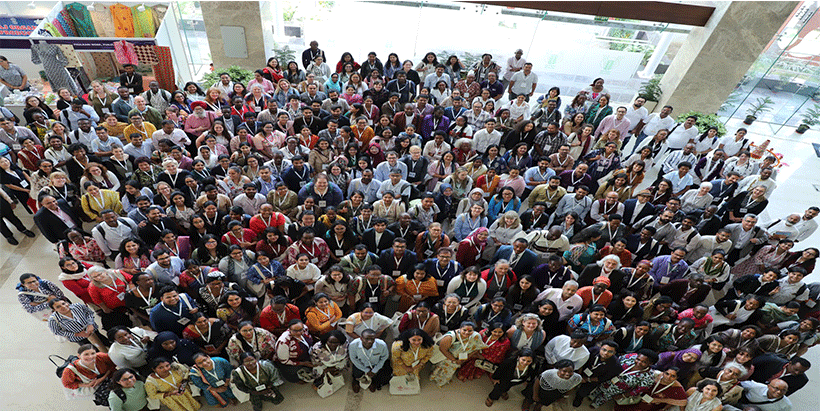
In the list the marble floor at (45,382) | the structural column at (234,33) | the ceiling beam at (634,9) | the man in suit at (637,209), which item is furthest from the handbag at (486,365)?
the structural column at (234,33)

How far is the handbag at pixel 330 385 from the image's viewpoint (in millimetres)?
5059

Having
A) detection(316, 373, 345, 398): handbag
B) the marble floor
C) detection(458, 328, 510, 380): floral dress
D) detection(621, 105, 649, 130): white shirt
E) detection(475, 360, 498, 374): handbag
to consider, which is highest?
detection(621, 105, 649, 130): white shirt

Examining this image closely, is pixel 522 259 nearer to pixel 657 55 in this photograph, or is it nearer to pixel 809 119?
pixel 657 55

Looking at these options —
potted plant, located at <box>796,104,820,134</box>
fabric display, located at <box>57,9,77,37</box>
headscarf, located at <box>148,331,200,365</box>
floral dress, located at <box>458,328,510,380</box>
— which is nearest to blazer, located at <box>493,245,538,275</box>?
floral dress, located at <box>458,328,510,380</box>

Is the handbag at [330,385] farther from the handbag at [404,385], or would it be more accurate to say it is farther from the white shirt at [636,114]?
the white shirt at [636,114]

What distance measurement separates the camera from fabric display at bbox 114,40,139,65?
8.91 meters

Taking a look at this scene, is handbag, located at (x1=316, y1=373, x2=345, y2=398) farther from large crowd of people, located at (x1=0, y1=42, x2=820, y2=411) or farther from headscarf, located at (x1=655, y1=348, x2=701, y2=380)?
headscarf, located at (x1=655, y1=348, x2=701, y2=380)

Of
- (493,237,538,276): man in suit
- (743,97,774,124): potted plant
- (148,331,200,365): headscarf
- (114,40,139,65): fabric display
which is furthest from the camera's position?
(743,97,774,124): potted plant

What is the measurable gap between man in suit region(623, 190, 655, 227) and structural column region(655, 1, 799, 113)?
5783 millimetres

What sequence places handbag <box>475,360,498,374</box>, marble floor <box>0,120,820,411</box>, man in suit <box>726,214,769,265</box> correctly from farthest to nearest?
man in suit <box>726,214,769,265</box>
handbag <box>475,360,498,374</box>
marble floor <box>0,120,820,411</box>

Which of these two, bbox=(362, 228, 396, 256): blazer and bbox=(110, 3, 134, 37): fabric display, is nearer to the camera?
bbox=(362, 228, 396, 256): blazer

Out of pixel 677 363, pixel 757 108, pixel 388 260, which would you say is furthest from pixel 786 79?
pixel 388 260

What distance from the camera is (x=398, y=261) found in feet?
17.9

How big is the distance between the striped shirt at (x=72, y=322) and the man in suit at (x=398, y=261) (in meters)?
3.27
